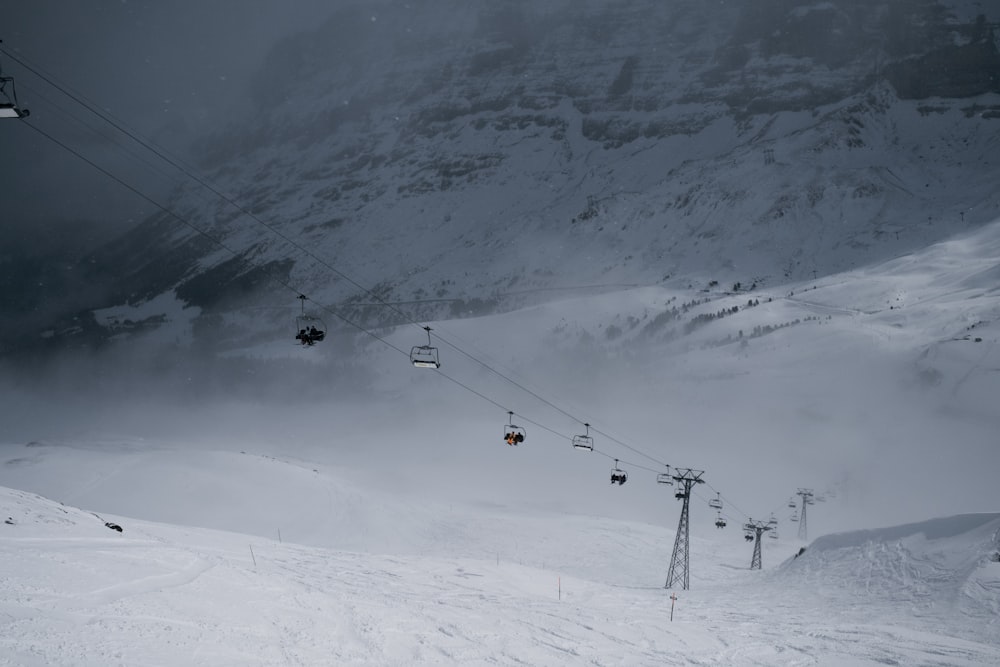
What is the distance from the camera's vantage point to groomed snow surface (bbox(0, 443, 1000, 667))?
10359mm

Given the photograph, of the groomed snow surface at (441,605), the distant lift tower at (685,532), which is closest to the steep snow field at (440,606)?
the groomed snow surface at (441,605)

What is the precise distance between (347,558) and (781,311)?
356ft

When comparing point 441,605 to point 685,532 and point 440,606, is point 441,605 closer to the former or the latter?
point 440,606

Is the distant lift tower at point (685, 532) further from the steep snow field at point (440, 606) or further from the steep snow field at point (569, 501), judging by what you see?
the steep snow field at point (440, 606)

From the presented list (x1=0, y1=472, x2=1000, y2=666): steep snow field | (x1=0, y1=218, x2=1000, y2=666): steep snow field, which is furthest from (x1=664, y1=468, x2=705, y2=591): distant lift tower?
(x1=0, y1=472, x2=1000, y2=666): steep snow field

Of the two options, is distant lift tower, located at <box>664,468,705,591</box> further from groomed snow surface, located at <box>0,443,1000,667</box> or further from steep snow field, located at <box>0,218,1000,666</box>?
groomed snow surface, located at <box>0,443,1000,667</box>

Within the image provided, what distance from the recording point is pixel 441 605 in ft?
59.3

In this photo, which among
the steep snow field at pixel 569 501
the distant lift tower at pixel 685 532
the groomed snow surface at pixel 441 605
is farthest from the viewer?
the distant lift tower at pixel 685 532

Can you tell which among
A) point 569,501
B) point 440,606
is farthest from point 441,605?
point 569,501

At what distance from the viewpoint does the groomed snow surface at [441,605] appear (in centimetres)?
1036

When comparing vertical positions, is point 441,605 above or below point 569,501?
below

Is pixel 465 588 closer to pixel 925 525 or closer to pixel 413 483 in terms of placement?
pixel 925 525

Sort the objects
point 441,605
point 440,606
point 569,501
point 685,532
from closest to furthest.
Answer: point 440,606, point 441,605, point 685,532, point 569,501

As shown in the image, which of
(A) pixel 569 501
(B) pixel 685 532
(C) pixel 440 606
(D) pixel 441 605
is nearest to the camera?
(C) pixel 440 606
